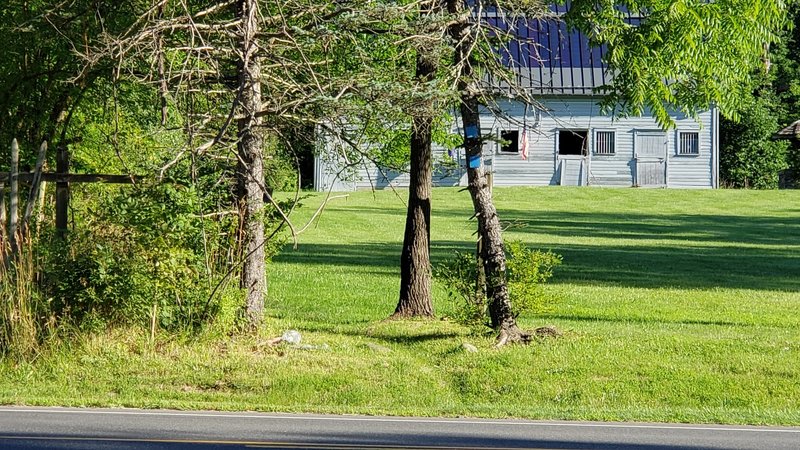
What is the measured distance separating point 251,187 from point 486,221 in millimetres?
2928

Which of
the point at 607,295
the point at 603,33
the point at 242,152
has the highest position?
the point at 603,33

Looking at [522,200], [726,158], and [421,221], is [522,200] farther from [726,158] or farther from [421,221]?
[421,221]

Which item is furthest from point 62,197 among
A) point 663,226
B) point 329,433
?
point 663,226

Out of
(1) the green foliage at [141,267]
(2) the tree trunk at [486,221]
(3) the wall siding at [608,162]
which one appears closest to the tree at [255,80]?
(1) the green foliage at [141,267]

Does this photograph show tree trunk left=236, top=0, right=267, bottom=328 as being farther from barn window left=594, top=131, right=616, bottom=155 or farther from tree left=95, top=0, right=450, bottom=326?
barn window left=594, top=131, right=616, bottom=155

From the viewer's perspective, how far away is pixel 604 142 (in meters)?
49.8

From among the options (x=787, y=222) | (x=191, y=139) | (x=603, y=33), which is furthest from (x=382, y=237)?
(x=191, y=139)

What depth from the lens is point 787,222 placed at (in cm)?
4053

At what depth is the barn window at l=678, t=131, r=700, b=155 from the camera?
165ft

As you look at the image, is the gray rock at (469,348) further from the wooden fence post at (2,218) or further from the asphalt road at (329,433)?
the wooden fence post at (2,218)

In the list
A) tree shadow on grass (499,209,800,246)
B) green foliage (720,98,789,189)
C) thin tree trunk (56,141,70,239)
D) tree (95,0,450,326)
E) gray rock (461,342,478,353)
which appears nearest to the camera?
tree (95,0,450,326)

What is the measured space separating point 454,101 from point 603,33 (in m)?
2.18

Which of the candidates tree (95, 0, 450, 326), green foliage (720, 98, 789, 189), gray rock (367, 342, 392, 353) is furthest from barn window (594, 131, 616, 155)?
gray rock (367, 342, 392, 353)

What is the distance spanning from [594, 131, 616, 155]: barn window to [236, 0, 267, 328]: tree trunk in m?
35.7
